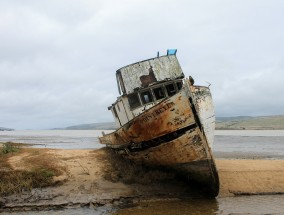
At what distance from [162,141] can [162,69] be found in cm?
410

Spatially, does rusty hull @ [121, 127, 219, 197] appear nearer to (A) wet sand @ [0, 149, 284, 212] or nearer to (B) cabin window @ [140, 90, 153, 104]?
(A) wet sand @ [0, 149, 284, 212]

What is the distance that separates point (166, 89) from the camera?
1273cm

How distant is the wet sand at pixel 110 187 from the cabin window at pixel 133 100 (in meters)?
2.55

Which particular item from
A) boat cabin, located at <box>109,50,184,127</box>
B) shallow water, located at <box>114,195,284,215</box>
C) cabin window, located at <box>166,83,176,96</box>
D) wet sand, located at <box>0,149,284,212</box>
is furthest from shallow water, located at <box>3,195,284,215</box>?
cabin window, located at <box>166,83,176,96</box>

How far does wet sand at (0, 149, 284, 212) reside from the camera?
9.60 metres

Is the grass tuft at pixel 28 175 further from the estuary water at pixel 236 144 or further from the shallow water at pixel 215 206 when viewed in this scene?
the estuary water at pixel 236 144

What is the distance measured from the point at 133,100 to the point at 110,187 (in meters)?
3.60

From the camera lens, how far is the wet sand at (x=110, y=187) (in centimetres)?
960

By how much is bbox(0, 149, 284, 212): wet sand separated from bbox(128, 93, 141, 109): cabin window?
255cm

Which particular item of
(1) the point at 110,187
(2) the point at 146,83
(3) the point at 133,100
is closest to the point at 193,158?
(1) the point at 110,187

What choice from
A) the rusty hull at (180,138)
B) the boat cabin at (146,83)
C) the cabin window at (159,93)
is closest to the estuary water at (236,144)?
the boat cabin at (146,83)

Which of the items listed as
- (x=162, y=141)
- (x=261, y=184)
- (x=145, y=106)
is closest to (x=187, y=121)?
(x=162, y=141)

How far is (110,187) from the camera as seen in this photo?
1063 cm

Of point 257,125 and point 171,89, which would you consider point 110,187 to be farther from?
point 257,125
